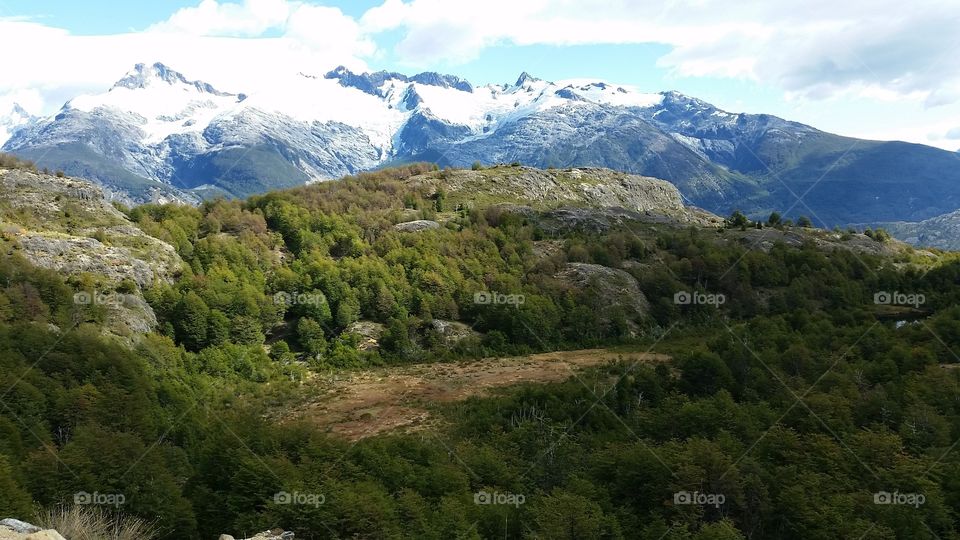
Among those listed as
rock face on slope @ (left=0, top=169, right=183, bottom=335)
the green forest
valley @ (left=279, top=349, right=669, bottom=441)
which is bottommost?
valley @ (left=279, top=349, right=669, bottom=441)

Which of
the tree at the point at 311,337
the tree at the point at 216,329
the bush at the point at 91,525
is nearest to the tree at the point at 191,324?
the tree at the point at 216,329

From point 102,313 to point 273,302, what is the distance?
22529 mm

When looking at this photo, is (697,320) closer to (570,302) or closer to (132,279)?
(570,302)

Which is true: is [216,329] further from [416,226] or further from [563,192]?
[563,192]

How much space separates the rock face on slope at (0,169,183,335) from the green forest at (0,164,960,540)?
233 centimetres

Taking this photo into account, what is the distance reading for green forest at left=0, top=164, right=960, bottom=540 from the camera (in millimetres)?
32625

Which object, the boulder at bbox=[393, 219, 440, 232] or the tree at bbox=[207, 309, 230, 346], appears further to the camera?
the boulder at bbox=[393, 219, 440, 232]

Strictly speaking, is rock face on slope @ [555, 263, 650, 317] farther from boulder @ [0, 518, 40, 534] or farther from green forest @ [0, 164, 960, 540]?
boulder @ [0, 518, 40, 534]

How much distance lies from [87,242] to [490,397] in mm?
51795

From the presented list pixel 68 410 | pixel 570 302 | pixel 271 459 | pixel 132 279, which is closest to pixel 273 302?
pixel 132 279

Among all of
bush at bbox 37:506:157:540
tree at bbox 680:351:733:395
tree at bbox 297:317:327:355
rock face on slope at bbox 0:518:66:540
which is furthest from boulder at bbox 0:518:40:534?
tree at bbox 297:317:327:355

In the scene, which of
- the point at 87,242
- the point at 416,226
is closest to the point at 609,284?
the point at 416,226

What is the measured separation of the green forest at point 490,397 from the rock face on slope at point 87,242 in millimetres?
2331

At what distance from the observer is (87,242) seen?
240 feet
